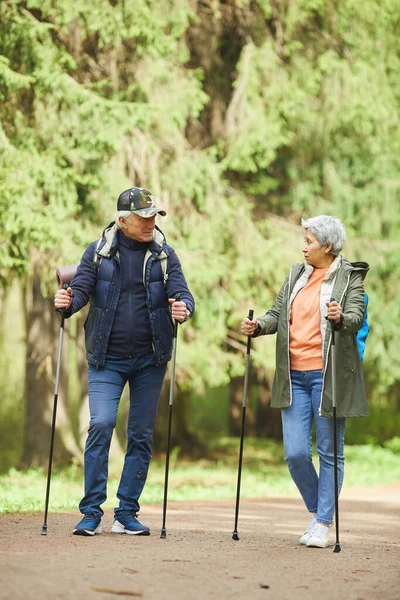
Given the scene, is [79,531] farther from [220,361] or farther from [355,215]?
[355,215]

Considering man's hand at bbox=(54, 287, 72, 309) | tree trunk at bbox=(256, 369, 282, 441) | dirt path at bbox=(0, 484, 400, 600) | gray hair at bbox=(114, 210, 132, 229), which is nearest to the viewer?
dirt path at bbox=(0, 484, 400, 600)

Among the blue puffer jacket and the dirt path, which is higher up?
the blue puffer jacket

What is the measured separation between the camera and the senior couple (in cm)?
667

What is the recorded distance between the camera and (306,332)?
6762mm

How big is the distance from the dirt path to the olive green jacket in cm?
92

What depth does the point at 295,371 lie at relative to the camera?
6.76 meters

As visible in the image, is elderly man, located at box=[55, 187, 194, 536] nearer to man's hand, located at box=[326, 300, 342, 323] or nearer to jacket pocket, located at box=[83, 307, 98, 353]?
jacket pocket, located at box=[83, 307, 98, 353]

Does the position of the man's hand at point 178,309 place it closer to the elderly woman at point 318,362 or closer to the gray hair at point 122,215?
the elderly woman at point 318,362

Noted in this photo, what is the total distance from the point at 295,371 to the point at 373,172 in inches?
A: 439

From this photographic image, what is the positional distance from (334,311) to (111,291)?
146 cm

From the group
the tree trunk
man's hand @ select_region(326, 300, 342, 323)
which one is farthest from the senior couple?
the tree trunk

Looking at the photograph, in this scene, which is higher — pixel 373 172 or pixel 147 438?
pixel 373 172

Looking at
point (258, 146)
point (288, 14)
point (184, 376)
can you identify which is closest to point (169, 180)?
point (258, 146)

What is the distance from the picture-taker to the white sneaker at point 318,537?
258 inches
